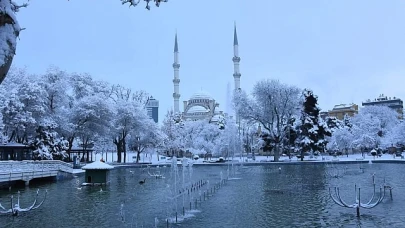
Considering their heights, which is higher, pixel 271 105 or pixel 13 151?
pixel 271 105

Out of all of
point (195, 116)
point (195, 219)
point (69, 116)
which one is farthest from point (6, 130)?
point (195, 116)

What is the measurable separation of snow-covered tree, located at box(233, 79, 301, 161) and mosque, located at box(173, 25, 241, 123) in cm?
4591

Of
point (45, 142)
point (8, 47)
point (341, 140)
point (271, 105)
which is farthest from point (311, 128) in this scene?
point (8, 47)

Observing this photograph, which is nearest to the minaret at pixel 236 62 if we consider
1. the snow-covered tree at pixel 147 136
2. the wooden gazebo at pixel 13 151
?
the snow-covered tree at pixel 147 136

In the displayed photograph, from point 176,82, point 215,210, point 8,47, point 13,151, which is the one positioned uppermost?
point 176,82

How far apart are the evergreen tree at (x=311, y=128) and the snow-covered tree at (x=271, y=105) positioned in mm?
2628

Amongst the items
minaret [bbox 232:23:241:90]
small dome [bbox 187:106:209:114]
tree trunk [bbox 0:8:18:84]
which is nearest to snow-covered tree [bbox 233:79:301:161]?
minaret [bbox 232:23:241:90]

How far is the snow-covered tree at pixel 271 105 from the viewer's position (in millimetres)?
51062

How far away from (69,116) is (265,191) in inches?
1233

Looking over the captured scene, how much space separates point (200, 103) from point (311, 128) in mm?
76310

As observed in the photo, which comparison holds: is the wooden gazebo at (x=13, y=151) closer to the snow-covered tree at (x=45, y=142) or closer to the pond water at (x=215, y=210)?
the snow-covered tree at (x=45, y=142)

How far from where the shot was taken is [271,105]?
51.4 m

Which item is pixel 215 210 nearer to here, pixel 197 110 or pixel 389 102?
pixel 197 110

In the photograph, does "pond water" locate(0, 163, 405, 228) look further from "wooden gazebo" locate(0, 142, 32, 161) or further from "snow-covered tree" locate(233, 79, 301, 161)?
"snow-covered tree" locate(233, 79, 301, 161)
